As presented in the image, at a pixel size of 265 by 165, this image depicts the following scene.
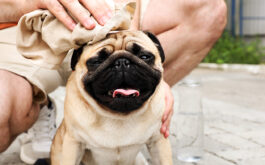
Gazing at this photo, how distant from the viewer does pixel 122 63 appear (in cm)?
98

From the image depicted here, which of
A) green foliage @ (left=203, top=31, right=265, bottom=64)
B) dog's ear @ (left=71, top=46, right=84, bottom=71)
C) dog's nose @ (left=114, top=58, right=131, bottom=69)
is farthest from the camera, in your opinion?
green foliage @ (left=203, top=31, right=265, bottom=64)

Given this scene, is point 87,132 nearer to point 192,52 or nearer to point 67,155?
point 67,155

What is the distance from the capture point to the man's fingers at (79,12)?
3.32 ft

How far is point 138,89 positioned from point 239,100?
2011mm

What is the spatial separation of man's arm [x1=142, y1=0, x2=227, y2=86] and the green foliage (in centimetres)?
353

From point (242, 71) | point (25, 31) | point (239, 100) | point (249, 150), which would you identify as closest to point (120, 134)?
point (25, 31)

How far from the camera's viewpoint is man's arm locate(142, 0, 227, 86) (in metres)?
1.51

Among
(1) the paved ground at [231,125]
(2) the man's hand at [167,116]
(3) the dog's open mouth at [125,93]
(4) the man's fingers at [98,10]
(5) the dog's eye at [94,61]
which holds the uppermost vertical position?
(4) the man's fingers at [98,10]

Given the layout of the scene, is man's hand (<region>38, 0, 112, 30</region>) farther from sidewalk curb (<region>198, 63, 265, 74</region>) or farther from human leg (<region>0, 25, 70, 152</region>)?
sidewalk curb (<region>198, 63, 265, 74</region>)

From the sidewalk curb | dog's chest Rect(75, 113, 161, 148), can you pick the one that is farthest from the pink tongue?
the sidewalk curb

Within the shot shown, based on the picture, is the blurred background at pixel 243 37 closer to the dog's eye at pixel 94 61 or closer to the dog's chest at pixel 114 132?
the dog's chest at pixel 114 132

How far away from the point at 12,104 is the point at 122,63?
459 mm

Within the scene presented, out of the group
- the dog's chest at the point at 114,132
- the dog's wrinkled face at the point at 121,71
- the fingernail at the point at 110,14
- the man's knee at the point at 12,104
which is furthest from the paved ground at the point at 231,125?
the fingernail at the point at 110,14

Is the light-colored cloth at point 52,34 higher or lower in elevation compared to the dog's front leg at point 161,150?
higher
